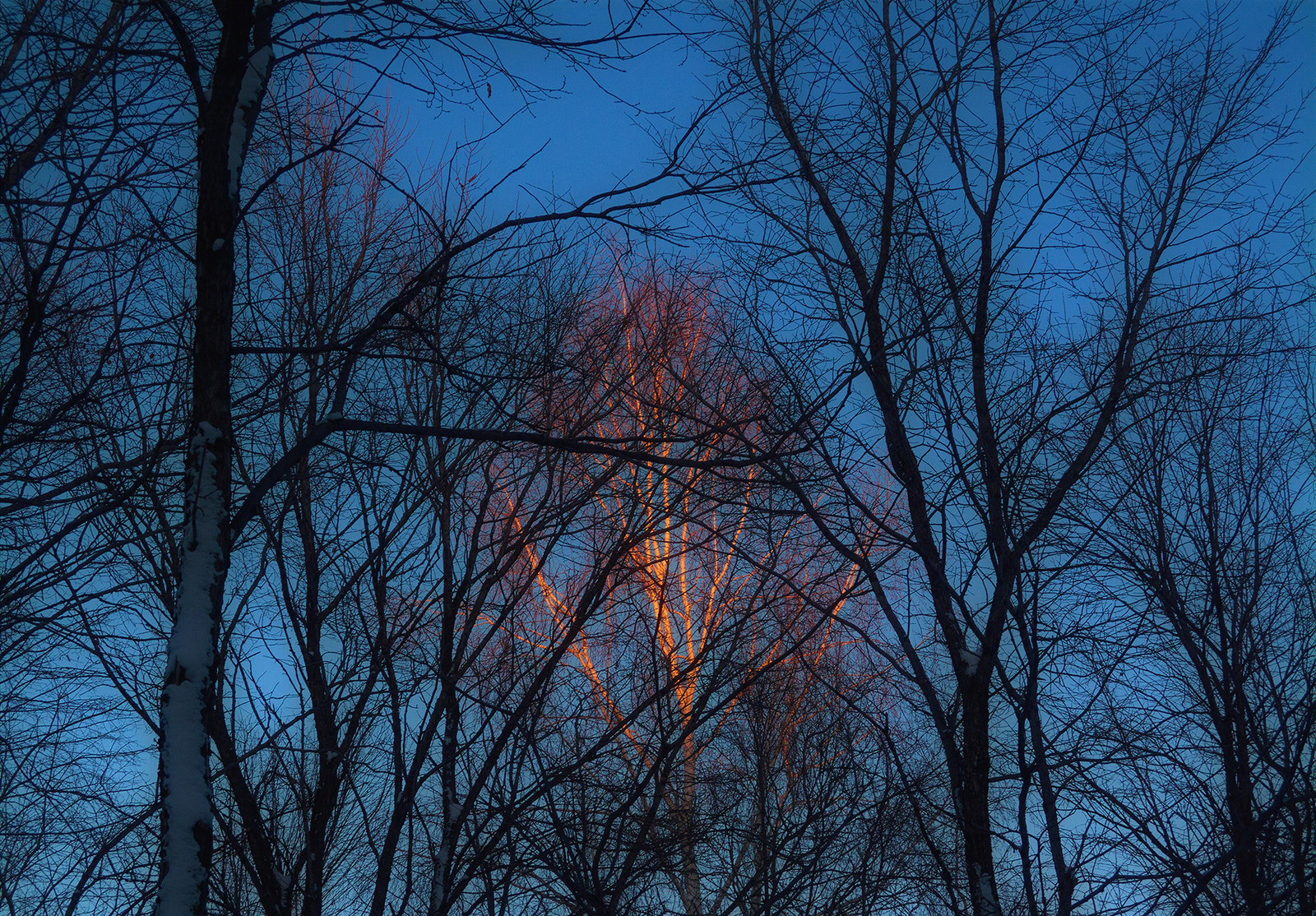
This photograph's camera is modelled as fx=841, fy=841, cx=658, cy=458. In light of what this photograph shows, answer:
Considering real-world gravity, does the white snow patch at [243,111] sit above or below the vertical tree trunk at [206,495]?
above

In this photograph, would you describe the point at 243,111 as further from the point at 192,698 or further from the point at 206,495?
the point at 192,698

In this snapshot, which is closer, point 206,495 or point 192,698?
point 192,698

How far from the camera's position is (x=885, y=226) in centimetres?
498

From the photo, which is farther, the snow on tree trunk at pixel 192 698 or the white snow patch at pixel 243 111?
the white snow patch at pixel 243 111

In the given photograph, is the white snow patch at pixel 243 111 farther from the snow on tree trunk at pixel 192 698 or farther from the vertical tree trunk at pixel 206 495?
the snow on tree trunk at pixel 192 698

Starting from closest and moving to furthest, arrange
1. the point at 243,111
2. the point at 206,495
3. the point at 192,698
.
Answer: the point at 192,698, the point at 206,495, the point at 243,111

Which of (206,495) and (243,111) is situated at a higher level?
(243,111)

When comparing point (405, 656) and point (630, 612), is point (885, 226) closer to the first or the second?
point (630, 612)

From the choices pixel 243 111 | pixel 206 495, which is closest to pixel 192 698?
pixel 206 495

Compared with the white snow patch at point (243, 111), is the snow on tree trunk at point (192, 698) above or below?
below

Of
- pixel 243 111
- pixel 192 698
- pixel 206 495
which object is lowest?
pixel 192 698

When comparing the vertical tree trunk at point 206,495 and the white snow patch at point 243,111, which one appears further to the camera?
the white snow patch at point 243,111

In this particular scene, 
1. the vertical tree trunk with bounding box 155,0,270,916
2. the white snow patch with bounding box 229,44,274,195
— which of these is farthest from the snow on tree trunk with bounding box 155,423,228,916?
the white snow patch with bounding box 229,44,274,195

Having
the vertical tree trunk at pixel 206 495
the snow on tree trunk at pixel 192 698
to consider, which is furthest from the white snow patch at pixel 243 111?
the snow on tree trunk at pixel 192 698
